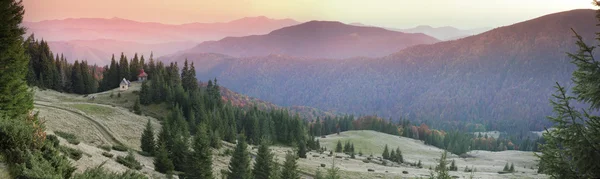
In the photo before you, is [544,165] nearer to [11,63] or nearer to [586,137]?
[586,137]

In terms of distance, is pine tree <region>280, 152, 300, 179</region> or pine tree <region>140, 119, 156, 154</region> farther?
pine tree <region>140, 119, 156, 154</region>

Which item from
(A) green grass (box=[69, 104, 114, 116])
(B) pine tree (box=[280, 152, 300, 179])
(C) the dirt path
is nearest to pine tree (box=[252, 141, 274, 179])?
(B) pine tree (box=[280, 152, 300, 179])

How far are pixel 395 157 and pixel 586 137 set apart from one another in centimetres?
11541

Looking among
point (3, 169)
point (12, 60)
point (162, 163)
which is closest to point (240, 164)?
point (162, 163)

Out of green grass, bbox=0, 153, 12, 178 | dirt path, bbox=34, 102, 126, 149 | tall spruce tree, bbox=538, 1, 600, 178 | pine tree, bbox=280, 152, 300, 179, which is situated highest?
tall spruce tree, bbox=538, 1, 600, 178

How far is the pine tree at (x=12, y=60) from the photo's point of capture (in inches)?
1300

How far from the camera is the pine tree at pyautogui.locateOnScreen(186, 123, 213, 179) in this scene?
41228 millimetres

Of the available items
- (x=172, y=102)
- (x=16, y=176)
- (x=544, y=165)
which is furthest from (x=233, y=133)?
(x=544, y=165)

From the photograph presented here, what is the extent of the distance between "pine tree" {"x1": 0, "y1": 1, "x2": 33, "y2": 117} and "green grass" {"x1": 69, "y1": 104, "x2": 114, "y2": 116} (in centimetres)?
5285

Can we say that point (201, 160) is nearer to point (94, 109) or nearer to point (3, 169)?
point (3, 169)

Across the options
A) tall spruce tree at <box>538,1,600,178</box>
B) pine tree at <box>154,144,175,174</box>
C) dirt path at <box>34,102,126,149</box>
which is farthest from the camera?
dirt path at <box>34,102,126,149</box>

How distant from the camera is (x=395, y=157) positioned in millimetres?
123375

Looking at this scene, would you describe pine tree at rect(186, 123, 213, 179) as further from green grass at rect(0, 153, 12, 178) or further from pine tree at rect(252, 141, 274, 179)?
green grass at rect(0, 153, 12, 178)

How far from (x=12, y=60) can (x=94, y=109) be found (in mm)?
58497
